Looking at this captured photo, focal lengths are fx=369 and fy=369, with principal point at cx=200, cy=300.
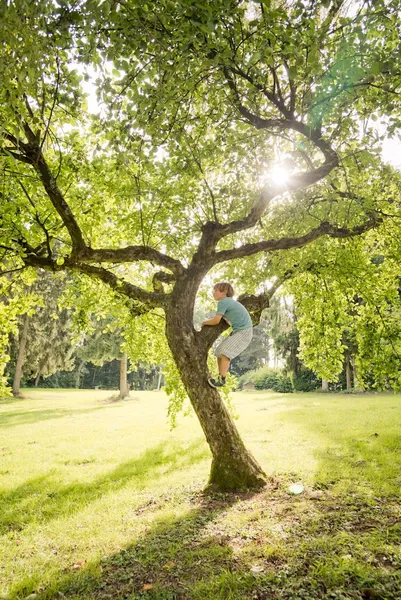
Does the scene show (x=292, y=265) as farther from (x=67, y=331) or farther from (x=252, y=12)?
(x=67, y=331)

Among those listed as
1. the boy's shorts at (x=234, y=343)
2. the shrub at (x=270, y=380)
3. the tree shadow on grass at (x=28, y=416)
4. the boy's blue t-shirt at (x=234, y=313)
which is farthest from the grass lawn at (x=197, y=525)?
the shrub at (x=270, y=380)

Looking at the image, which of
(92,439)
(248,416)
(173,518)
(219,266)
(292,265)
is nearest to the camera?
(173,518)

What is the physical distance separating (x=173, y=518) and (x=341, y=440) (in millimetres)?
7109

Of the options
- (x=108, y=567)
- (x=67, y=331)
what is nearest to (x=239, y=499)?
(x=108, y=567)

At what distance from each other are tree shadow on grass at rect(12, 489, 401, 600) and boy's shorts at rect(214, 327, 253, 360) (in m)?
2.57

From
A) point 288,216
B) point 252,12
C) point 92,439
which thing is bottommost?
point 92,439

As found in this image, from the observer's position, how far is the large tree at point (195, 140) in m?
3.86

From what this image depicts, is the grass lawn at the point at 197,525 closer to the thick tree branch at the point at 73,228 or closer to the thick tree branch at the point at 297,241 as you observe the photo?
the thick tree branch at the point at 73,228

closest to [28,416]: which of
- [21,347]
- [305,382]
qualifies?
[21,347]

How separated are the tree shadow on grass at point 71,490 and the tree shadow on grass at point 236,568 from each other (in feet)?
7.58

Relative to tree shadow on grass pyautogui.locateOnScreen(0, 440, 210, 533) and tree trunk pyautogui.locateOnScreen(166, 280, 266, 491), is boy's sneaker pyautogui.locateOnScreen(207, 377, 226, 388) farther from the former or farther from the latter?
tree shadow on grass pyautogui.locateOnScreen(0, 440, 210, 533)

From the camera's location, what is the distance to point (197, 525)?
5.41 meters

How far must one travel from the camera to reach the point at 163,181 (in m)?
7.59

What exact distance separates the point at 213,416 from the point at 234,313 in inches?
77.4
